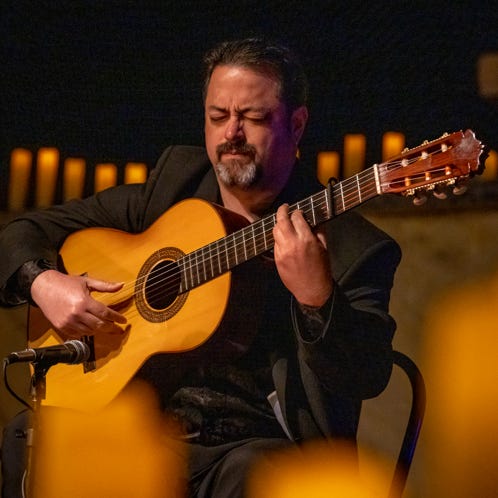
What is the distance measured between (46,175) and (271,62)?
79 cm

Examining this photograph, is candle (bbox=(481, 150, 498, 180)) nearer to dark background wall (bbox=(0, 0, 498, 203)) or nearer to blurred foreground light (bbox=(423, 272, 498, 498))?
dark background wall (bbox=(0, 0, 498, 203))

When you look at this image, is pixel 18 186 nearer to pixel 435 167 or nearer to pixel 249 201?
pixel 249 201

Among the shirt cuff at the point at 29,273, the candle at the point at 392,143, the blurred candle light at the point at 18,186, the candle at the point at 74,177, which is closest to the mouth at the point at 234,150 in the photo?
the candle at the point at 392,143

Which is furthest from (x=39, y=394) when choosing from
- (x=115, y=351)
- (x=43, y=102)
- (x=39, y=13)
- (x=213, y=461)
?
(x=39, y=13)

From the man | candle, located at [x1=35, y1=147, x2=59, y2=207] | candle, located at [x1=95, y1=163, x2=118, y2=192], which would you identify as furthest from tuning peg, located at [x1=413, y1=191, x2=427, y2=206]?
candle, located at [x1=35, y1=147, x2=59, y2=207]

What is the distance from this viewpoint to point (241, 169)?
77.2 inches

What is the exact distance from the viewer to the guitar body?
1.83 metres

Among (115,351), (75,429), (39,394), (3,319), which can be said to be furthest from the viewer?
(3,319)

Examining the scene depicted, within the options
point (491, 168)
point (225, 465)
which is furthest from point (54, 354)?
point (491, 168)

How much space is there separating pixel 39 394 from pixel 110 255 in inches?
17.1

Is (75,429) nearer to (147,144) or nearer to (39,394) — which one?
(39,394)

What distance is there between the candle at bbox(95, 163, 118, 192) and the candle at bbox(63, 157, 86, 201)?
1.7 inches

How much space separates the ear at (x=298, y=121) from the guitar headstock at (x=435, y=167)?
45cm

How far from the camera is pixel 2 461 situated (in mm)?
1970
